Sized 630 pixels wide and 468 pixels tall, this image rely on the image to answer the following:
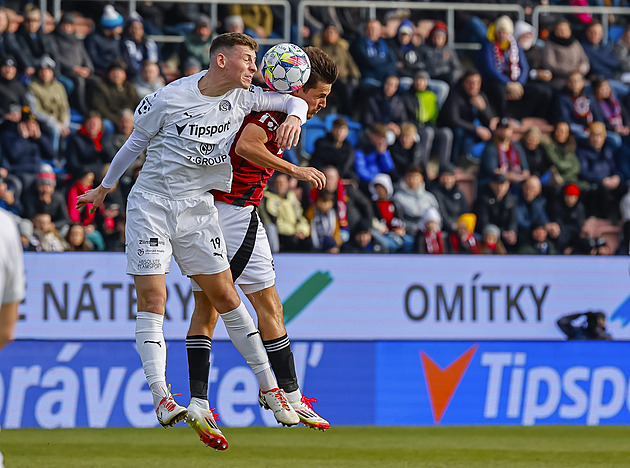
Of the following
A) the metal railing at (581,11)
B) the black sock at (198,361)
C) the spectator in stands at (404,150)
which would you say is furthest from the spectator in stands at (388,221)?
the black sock at (198,361)

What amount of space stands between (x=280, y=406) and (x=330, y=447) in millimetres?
1937

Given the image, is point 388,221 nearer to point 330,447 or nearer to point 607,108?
point 607,108

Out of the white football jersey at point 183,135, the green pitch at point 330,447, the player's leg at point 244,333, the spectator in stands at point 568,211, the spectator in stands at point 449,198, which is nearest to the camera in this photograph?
the white football jersey at point 183,135

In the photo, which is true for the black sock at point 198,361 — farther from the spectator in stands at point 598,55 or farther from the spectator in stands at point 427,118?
the spectator in stands at point 598,55

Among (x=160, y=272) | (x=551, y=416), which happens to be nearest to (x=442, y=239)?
(x=551, y=416)

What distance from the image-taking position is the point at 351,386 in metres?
10.6

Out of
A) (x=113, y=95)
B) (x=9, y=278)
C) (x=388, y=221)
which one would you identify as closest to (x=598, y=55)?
(x=388, y=221)

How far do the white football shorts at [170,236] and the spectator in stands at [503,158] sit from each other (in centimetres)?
850

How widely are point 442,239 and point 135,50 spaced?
16.5ft

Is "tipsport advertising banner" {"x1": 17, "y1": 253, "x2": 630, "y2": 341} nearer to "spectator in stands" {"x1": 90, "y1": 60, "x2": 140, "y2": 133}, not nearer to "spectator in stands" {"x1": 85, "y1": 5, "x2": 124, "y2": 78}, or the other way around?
"spectator in stands" {"x1": 90, "y1": 60, "x2": 140, "y2": 133}

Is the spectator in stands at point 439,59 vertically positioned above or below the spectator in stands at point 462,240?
above

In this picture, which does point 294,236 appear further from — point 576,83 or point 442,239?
point 576,83

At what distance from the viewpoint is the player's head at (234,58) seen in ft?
21.9

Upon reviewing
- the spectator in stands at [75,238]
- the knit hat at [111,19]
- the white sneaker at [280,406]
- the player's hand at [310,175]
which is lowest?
the spectator in stands at [75,238]
